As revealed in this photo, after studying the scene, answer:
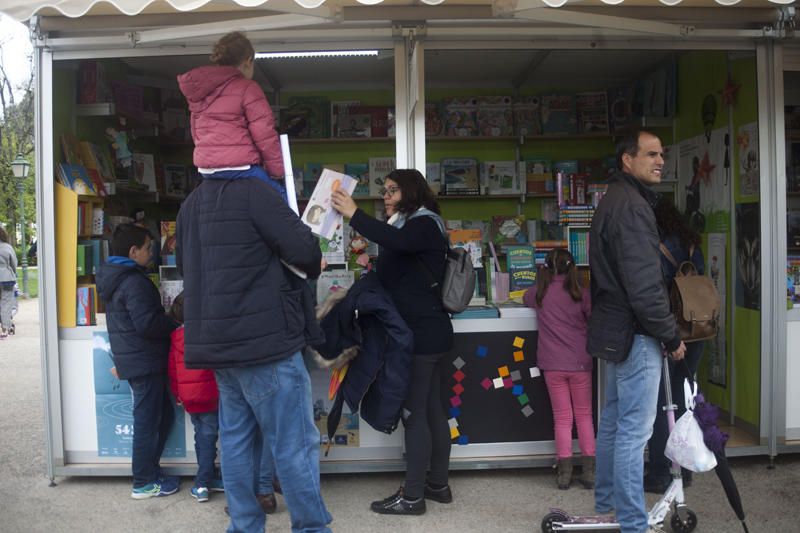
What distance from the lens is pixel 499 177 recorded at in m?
6.34

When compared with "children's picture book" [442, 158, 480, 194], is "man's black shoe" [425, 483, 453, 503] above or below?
below

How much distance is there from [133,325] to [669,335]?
2.68 meters

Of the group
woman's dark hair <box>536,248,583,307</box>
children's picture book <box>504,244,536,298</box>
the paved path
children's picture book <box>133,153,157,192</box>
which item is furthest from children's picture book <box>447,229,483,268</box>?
children's picture book <box>133,153,157,192</box>

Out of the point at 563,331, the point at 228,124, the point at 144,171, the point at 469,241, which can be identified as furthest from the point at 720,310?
the point at 144,171

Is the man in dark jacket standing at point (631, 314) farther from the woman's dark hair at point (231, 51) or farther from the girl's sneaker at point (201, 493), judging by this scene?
the girl's sneaker at point (201, 493)

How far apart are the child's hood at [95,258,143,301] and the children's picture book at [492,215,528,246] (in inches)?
137

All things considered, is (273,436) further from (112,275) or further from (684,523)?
(684,523)

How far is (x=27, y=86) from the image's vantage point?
23.3 m

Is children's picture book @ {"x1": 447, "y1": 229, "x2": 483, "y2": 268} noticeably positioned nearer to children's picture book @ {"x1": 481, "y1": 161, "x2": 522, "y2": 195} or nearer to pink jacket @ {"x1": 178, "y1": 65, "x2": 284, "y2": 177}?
children's picture book @ {"x1": 481, "y1": 161, "x2": 522, "y2": 195}

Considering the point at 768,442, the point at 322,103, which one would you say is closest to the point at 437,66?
the point at 322,103

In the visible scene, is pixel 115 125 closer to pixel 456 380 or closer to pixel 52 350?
pixel 52 350

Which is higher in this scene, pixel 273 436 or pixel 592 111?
pixel 592 111

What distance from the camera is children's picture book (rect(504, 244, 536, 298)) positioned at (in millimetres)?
4383

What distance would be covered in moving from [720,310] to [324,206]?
3.01 metres
